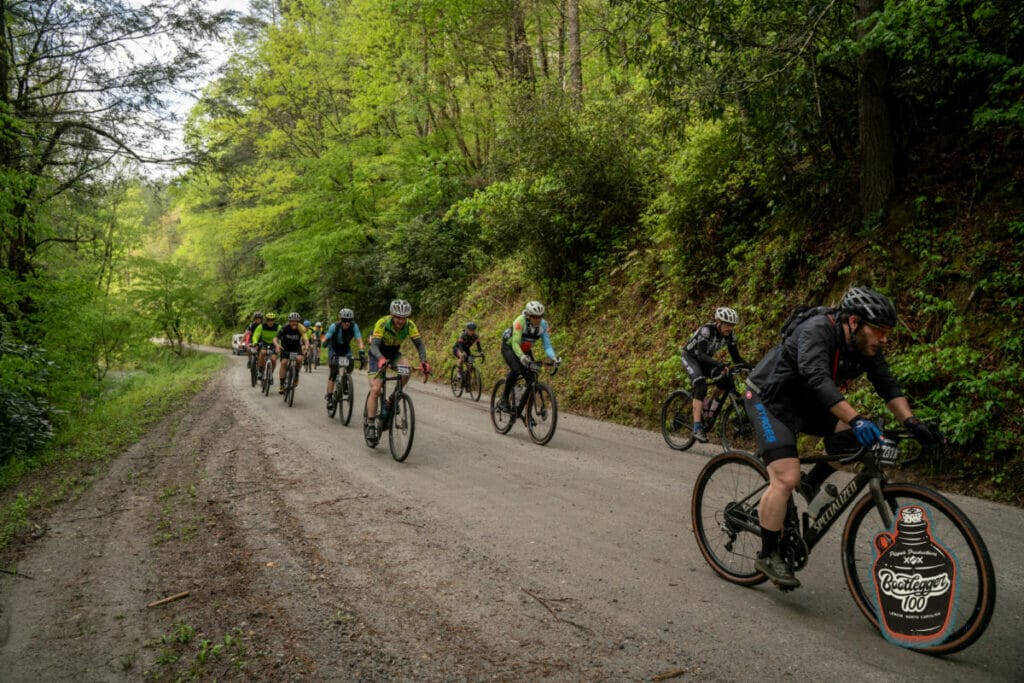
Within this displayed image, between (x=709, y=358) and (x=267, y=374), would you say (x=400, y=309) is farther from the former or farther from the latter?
(x=267, y=374)

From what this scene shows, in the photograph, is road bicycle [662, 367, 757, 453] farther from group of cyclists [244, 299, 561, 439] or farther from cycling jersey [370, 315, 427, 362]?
cycling jersey [370, 315, 427, 362]

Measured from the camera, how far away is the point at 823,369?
337 cm

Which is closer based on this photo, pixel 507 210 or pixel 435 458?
pixel 435 458

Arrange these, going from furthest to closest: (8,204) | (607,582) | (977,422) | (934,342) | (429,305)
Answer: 1. (429,305)
2. (8,204)
3. (934,342)
4. (977,422)
5. (607,582)

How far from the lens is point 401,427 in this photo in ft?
26.5

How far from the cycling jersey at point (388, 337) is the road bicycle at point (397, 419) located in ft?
1.36

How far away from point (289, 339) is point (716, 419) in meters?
10.0

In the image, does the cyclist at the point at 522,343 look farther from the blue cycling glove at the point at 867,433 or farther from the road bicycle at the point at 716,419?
the blue cycling glove at the point at 867,433

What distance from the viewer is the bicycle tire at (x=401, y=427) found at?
784 cm

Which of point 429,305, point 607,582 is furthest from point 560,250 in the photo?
point 607,582

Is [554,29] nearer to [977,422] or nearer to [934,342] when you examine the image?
[934,342]

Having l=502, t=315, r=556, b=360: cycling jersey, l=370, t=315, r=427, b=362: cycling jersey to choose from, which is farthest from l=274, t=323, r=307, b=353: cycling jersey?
l=502, t=315, r=556, b=360: cycling jersey

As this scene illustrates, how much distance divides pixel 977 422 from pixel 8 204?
13.0 metres

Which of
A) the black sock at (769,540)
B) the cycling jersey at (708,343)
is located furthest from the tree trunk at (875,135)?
the black sock at (769,540)
